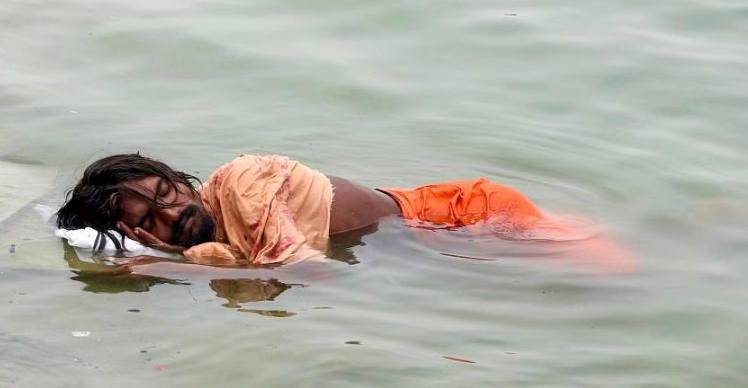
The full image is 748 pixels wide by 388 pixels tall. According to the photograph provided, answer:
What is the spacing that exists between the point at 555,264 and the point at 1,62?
4813 mm

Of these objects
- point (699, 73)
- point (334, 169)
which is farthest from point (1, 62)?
point (699, 73)

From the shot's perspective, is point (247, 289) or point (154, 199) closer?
point (247, 289)

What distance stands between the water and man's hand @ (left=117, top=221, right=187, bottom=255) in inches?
7.7

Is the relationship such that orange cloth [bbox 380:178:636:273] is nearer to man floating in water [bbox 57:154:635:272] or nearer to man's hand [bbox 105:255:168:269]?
man floating in water [bbox 57:154:635:272]

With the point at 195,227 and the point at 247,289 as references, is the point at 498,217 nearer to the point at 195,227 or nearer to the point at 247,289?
the point at 247,289

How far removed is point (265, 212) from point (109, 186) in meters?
0.72

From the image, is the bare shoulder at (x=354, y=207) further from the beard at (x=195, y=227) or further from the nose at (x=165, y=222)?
the nose at (x=165, y=222)

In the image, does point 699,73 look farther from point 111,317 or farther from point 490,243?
point 111,317

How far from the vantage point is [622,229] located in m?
5.80

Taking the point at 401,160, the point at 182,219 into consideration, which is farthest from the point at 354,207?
the point at 401,160

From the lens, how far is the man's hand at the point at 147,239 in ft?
16.6

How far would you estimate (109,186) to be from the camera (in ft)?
16.4

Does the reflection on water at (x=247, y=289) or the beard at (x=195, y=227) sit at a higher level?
the beard at (x=195, y=227)

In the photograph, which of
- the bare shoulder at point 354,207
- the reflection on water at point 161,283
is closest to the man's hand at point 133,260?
the reflection on water at point 161,283
